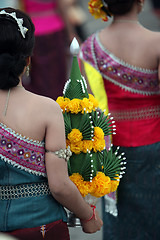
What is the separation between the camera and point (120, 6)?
116 inches

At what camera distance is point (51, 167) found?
79.1 inches

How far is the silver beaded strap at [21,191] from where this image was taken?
2053mm

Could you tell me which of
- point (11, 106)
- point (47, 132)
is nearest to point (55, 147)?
point (47, 132)

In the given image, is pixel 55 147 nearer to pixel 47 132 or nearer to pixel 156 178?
pixel 47 132

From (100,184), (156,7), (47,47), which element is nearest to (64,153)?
(100,184)

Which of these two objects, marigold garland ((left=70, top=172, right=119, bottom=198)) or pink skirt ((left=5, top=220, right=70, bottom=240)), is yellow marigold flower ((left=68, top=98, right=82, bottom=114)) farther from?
pink skirt ((left=5, top=220, right=70, bottom=240))

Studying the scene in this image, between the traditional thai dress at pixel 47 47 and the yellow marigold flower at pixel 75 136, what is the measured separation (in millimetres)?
3274

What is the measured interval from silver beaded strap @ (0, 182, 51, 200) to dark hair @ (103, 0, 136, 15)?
1.33 m

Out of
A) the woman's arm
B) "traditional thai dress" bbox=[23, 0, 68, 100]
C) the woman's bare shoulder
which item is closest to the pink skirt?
the woman's arm

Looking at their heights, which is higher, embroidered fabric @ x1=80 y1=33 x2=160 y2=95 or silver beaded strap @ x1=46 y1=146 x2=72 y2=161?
silver beaded strap @ x1=46 y1=146 x2=72 y2=161

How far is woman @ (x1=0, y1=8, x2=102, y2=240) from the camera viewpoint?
1.99 m

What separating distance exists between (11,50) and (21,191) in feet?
1.90

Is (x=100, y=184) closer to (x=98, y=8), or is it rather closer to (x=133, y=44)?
(x=133, y=44)

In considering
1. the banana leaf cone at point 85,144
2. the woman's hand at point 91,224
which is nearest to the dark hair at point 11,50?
the banana leaf cone at point 85,144
